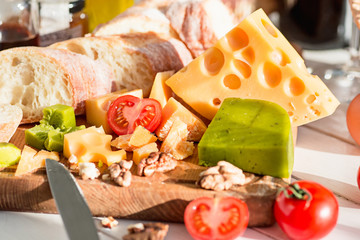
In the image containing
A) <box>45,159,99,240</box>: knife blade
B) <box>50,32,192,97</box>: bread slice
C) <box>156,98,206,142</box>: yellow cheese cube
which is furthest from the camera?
<box>50,32,192,97</box>: bread slice

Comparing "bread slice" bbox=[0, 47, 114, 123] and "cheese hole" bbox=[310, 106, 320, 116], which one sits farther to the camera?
"bread slice" bbox=[0, 47, 114, 123]

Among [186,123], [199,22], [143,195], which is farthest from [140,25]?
[143,195]

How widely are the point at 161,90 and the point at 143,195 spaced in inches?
23.2

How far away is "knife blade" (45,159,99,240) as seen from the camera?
44.6 inches

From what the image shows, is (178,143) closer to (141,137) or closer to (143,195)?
(141,137)

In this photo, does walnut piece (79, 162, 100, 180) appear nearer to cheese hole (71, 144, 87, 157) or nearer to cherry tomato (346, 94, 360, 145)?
cheese hole (71, 144, 87, 157)

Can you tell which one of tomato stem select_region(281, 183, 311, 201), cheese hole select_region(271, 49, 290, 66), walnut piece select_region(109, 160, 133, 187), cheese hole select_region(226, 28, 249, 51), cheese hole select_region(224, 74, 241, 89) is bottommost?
walnut piece select_region(109, 160, 133, 187)

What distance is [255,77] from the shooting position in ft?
5.52

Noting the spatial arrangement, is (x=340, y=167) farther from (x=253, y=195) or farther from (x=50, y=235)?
(x=50, y=235)

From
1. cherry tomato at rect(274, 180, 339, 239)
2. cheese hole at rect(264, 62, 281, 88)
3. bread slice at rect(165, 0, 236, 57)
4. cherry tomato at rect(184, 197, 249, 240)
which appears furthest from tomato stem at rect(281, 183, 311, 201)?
bread slice at rect(165, 0, 236, 57)

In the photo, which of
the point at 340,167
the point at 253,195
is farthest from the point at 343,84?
the point at 253,195

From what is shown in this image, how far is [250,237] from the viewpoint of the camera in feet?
4.23

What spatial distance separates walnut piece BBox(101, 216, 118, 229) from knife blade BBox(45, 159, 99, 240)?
0.10m

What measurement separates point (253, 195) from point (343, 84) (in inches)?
54.8
